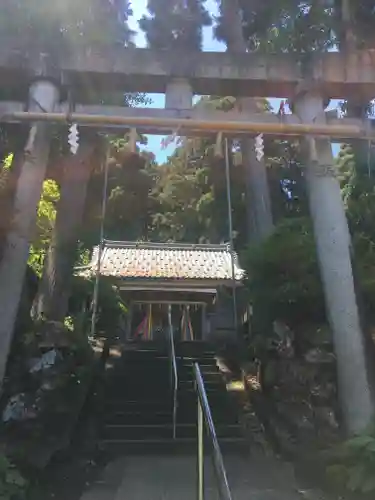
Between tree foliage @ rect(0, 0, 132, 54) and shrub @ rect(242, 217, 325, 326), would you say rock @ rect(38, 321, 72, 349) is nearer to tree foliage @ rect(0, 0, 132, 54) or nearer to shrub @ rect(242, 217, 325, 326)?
shrub @ rect(242, 217, 325, 326)

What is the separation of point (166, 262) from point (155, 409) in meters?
8.03

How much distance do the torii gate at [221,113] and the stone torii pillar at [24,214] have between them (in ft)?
0.04

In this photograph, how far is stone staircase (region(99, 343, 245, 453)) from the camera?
743cm

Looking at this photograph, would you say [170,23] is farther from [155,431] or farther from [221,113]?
[155,431]

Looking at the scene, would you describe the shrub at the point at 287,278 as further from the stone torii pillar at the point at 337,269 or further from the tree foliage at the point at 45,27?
the tree foliage at the point at 45,27

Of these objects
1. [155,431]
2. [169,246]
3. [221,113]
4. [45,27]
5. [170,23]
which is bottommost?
[155,431]

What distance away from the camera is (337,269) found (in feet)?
19.1

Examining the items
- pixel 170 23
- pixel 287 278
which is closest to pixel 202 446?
pixel 287 278

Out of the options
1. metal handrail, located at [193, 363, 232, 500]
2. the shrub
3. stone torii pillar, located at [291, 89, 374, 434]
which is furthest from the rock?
stone torii pillar, located at [291, 89, 374, 434]

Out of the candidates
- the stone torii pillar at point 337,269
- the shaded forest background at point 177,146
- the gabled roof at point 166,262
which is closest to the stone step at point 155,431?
the shaded forest background at point 177,146

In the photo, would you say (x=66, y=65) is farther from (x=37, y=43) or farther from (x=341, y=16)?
(x=341, y=16)

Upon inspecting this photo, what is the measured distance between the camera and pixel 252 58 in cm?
646

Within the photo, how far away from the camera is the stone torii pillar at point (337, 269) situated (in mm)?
5473

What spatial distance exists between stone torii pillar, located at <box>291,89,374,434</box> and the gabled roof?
7.52m
